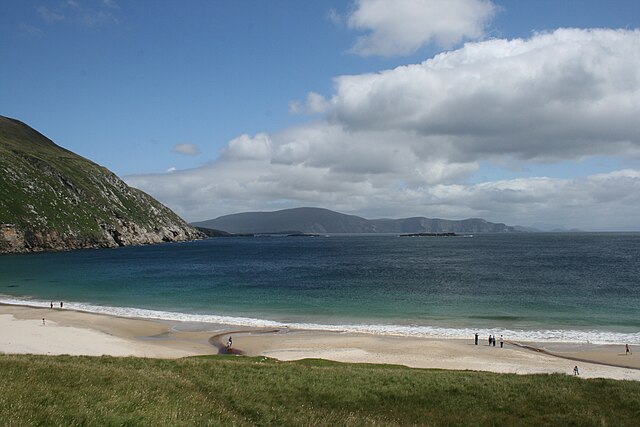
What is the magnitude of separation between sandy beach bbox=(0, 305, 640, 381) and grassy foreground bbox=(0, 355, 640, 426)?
1372cm

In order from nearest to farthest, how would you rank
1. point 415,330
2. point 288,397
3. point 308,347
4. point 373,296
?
point 288,397 < point 308,347 < point 415,330 < point 373,296

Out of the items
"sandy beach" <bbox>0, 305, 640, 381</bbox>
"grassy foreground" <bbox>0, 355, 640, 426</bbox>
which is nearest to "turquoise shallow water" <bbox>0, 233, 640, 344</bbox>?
"sandy beach" <bbox>0, 305, 640, 381</bbox>

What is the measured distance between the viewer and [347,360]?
131 ft

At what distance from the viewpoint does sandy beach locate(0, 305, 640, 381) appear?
130 feet

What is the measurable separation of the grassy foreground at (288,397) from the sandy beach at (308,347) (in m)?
13.7

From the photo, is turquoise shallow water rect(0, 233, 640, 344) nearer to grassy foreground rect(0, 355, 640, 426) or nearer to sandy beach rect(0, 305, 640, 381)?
sandy beach rect(0, 305, 640, 381)

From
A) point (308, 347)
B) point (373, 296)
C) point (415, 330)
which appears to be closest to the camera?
point (308, 347)

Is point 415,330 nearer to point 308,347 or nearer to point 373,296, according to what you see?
point 308,347

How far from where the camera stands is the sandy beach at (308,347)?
130 feet

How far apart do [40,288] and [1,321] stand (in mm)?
35550

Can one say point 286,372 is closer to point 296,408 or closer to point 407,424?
point 296,408

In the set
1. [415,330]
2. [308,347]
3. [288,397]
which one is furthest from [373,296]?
[288,397]

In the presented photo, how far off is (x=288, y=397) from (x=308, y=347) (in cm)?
2440

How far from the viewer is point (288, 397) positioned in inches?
844
